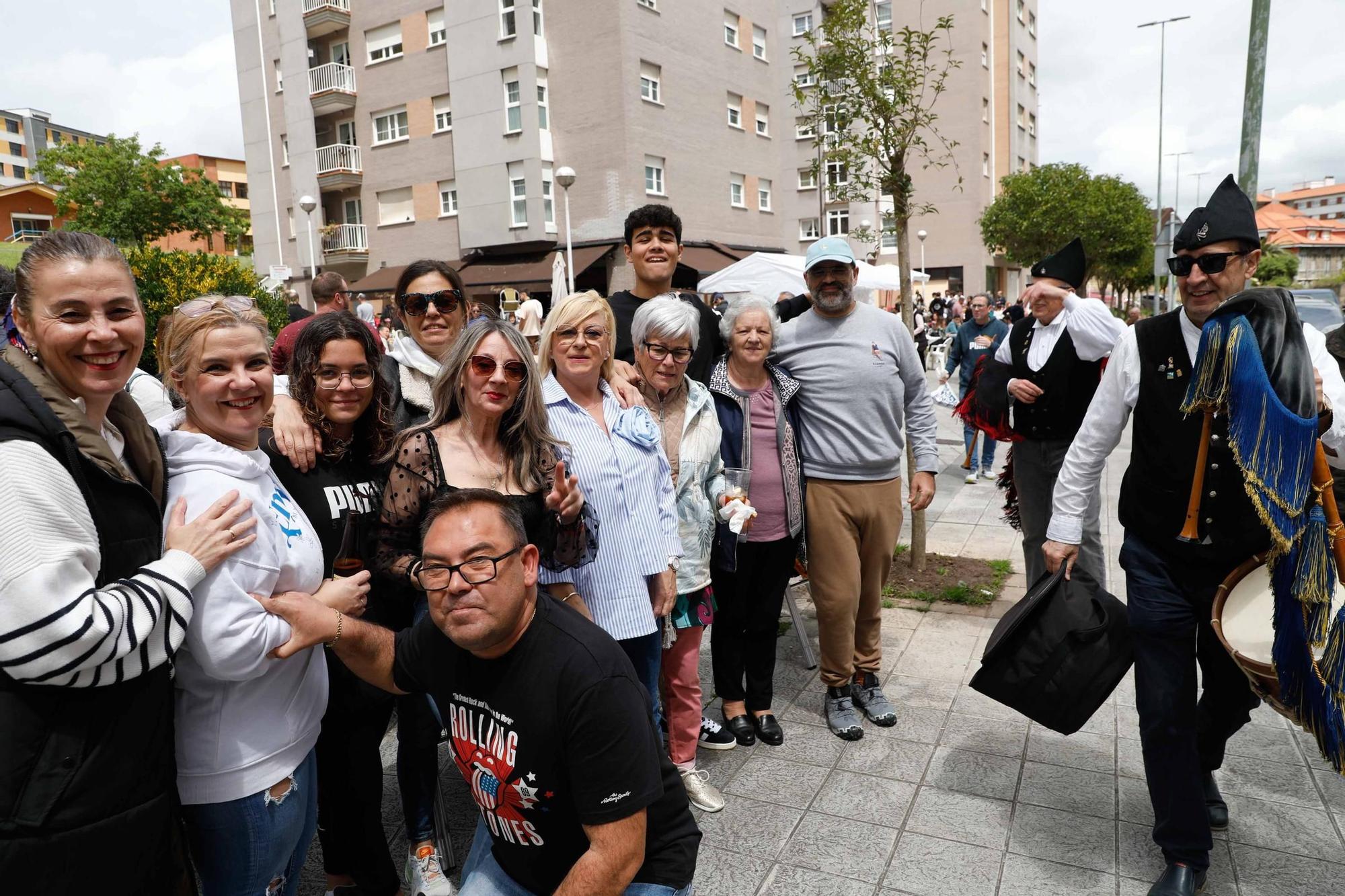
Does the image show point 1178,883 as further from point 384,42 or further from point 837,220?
point 837,220

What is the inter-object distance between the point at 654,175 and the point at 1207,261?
25.1m

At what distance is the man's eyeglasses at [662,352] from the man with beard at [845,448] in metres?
0.81

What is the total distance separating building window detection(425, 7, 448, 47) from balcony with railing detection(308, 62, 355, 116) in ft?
11.9

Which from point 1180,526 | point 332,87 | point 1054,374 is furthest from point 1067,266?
point 332,87

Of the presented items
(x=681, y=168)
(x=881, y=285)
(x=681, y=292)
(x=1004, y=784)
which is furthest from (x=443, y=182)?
(x=1004, y=784)

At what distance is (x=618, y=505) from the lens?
3160 millimetres

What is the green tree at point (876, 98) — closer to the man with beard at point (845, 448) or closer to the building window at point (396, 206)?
the man with beard at point (845, 448)

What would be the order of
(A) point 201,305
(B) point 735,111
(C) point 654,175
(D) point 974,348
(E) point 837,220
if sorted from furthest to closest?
(E) point 837,220 < (B) point 735,111 < (C) point 654,175 < (D) point 974,348 < (A) point 201,305

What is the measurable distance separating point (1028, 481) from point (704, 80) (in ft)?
86.9

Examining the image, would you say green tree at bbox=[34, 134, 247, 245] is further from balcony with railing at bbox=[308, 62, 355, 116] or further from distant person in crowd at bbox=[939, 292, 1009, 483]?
distant person in crowd at bbox=[939, 292, 1009, 483]

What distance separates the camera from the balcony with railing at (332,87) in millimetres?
29219

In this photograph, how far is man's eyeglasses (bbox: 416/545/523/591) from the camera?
6.19 feet

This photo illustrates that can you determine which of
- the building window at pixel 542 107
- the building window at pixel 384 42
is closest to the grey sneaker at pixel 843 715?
the building window at pixel 542 107

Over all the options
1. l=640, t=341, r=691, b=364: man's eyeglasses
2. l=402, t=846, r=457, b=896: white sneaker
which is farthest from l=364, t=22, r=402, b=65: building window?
l=402, t=846, r=457, b=896: white sneaker
